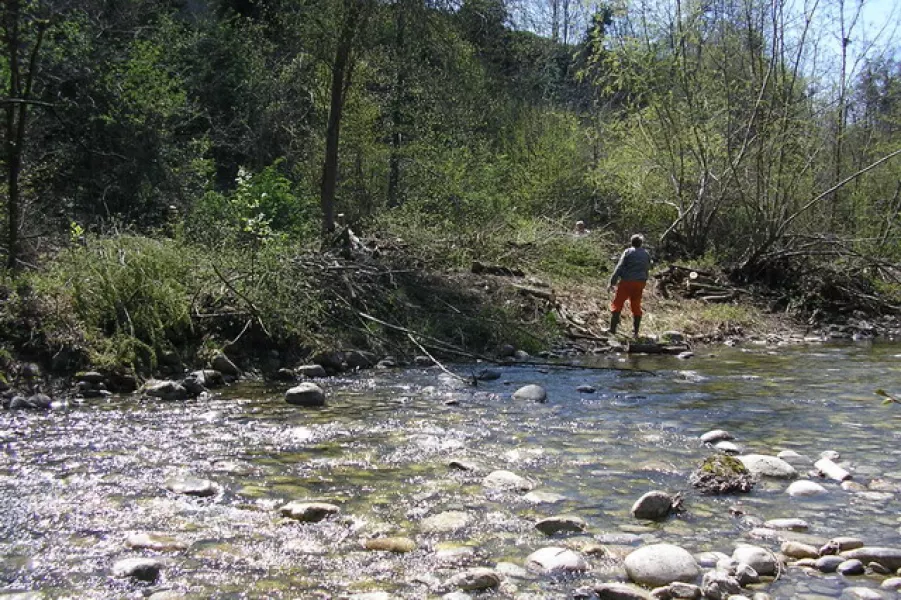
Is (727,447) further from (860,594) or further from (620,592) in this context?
(620,592)

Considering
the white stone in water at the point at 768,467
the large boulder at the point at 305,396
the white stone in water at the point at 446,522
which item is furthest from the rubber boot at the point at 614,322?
the white stone in water at the point at 446,522

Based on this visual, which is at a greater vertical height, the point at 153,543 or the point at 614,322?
the point at 614,322

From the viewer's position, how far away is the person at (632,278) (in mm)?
12516

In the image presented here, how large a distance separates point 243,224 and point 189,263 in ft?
3.47

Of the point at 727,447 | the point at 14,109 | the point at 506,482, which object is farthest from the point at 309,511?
the point at 14,109

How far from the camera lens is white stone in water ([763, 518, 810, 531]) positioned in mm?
4391

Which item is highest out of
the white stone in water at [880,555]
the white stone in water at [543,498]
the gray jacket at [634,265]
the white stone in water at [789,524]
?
the gray jacket at [634,265]

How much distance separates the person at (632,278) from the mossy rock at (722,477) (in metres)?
7.22

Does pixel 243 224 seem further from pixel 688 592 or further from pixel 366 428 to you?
pixel 688 592

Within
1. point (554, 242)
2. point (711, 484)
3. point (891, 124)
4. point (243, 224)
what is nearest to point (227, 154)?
point (554, 242)

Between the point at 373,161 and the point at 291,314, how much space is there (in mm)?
13009

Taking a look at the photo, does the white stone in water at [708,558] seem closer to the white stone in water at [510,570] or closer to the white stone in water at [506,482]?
the white stone in water at [510,570]

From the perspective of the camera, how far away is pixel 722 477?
5.16 m

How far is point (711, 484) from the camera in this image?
509 centimetres
